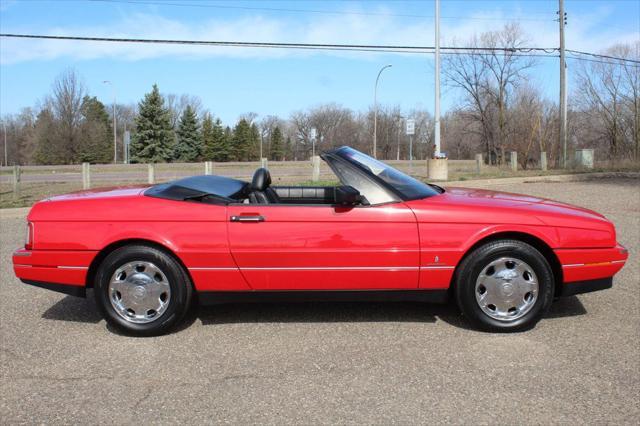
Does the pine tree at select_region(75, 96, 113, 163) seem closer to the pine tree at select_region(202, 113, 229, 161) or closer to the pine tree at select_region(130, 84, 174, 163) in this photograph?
the pine tree at select_region(130, 84, 174, 163)

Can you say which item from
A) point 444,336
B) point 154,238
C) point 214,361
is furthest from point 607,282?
point 154,238

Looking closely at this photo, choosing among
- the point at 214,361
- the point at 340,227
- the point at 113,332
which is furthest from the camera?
the point at 113,332

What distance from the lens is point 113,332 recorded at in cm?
397

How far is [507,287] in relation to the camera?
3.76 metres

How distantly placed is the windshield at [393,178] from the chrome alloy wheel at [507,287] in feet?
2.45

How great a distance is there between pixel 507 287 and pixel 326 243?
1324mm

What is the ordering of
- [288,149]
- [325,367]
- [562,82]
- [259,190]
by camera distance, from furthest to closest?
[288,149]
[562,82]
[259,190]
[325,367]

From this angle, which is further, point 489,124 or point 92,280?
point 489,124

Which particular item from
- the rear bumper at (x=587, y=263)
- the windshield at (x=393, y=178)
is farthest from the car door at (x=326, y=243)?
the rear bumper at (x=587, y=263)

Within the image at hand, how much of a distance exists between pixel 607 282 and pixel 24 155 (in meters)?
83.4

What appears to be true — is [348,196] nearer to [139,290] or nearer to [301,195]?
[301,195]

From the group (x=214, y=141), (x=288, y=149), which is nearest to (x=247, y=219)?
(x=214, y=141)

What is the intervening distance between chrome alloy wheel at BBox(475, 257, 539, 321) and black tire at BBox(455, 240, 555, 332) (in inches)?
1.0

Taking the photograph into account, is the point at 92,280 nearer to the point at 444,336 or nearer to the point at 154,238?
the point at 154,238
